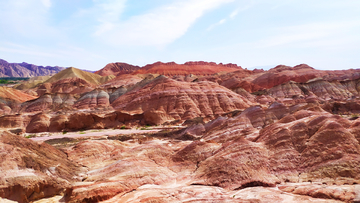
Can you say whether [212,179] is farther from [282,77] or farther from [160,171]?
[282,77]

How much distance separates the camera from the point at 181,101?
157 feet

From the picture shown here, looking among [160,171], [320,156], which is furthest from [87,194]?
[320,156]

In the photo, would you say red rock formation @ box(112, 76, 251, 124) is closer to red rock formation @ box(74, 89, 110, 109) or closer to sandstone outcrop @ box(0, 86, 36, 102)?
red rock formation @ box(74, 89, 110, 109)

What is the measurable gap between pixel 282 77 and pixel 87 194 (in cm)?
9700

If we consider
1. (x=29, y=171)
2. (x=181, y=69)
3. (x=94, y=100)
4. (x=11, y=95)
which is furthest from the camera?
(x=181, y=69)

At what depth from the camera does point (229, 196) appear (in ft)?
32.0

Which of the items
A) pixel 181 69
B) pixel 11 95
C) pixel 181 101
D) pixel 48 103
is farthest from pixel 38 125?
pixel 181 69

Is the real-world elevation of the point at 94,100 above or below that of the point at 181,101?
above

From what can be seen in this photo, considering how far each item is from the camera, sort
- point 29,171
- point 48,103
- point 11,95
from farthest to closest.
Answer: point 11,95, point 48,103, point 29,171

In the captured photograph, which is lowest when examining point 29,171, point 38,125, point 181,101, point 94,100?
point 38,125

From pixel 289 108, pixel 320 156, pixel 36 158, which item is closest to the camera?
pixel 320 156

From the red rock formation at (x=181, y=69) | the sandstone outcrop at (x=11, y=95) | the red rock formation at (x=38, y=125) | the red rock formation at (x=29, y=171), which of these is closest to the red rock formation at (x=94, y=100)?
the red rock formation at (x=38, y=125)

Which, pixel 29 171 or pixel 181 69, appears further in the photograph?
pixel 181 69

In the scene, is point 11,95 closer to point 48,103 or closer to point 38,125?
point 48,103
